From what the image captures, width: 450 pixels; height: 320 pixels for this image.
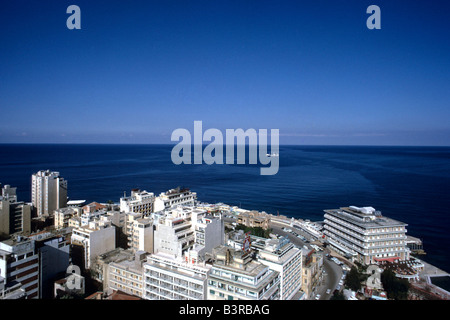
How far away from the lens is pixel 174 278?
25.0 ft

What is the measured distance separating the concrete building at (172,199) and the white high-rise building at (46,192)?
6.84m

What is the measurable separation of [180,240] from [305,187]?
19.6 meters

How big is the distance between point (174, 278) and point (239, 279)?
1996 millimetres

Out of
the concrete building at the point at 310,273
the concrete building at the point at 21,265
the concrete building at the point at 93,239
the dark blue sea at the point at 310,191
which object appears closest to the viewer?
the concrete building at the point at 21,265

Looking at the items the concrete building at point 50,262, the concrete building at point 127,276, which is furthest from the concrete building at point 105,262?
the concrete building at point 50,262

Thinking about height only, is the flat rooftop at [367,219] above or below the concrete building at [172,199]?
below

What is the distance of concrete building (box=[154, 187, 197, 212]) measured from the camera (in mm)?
14852

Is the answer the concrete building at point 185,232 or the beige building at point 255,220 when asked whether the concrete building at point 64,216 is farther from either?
the beige building at point 255,220

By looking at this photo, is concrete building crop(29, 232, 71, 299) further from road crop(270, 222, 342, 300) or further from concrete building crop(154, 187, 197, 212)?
road crop(270, 222, 342, 300)

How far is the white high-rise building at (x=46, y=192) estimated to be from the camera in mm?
16837

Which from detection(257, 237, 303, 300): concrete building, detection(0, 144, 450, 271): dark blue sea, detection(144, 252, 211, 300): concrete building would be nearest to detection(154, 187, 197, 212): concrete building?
detection(144, 252, 211, 300): concrete building

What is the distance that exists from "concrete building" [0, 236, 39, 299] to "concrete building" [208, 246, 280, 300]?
476cm
